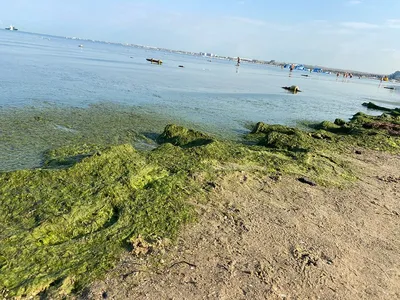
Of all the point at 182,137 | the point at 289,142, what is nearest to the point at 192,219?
the point at 182,137

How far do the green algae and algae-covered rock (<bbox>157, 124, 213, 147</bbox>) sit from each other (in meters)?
1.11

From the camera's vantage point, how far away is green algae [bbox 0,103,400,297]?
4.10 metres

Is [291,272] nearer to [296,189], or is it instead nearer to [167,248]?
[167,248]

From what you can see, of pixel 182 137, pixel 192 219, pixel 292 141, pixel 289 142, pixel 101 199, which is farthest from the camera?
pixel 292 141

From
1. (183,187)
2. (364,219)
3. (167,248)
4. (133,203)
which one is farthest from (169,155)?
(364,219)

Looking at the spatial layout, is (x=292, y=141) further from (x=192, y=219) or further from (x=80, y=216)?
(x=80, y=216)

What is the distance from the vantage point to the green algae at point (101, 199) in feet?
13.5

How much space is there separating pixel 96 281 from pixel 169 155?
4668mm

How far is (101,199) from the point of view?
5754 mm

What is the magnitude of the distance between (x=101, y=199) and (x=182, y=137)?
5.28m

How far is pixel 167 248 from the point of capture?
15.1 ft

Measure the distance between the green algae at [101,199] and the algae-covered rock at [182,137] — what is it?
1107 mm

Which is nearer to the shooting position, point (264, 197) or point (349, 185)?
point (264, 197)

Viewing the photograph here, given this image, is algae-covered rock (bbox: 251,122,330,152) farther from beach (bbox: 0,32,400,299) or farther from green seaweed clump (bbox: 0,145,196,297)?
green seaweed clump (bbox: 0,145,196,297)
